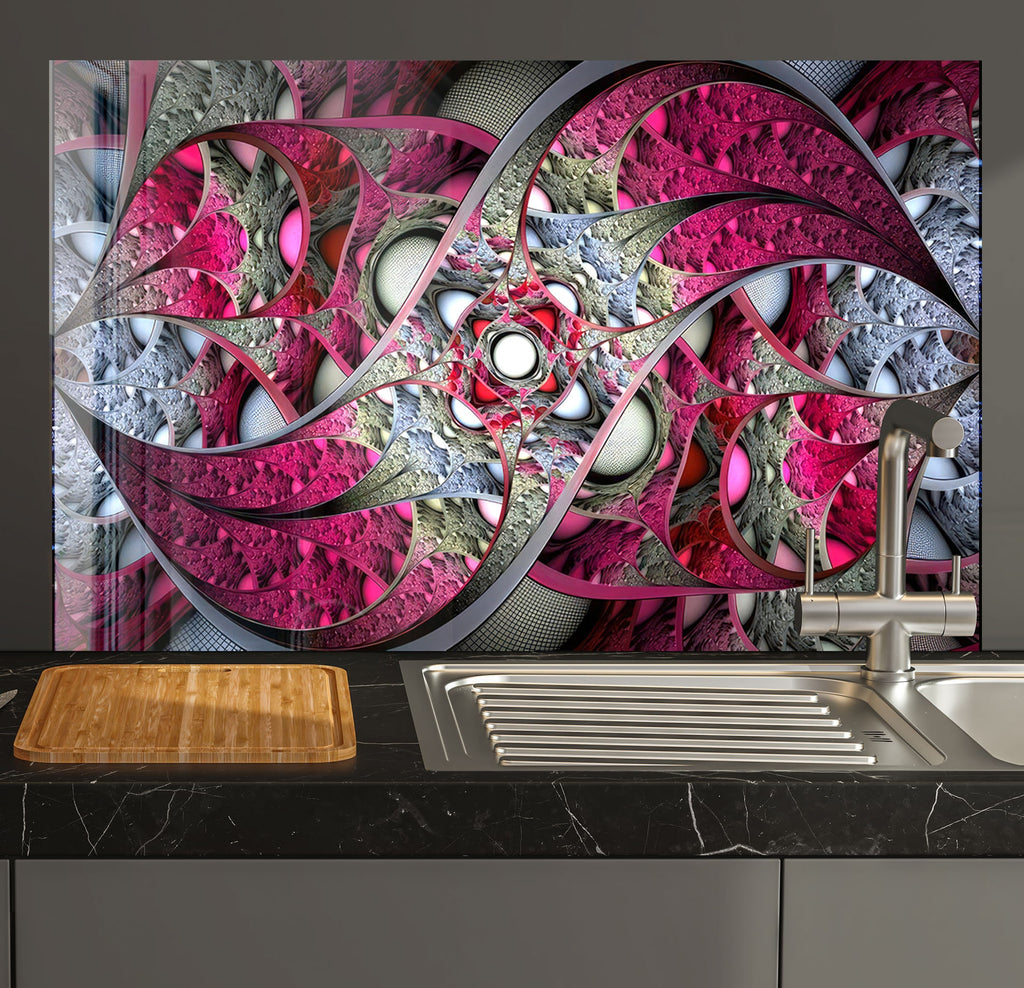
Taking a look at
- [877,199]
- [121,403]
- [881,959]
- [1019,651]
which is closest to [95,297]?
[121,403]

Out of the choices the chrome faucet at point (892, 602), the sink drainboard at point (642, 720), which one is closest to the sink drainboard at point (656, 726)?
the sink drainboard at point (642, 720)

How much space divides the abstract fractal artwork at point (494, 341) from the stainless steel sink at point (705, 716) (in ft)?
0.39

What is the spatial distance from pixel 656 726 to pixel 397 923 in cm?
41

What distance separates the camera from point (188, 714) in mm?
1333

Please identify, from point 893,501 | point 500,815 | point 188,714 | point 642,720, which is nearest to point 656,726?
point 642,720

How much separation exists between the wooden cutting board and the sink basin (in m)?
0.78

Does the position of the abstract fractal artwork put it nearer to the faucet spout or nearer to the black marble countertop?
the faucet spout

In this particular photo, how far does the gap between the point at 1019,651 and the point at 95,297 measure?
1.42 metres

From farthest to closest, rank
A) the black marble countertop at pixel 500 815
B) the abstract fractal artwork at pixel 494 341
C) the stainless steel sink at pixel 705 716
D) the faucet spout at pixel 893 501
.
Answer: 1. the abstract fractal artwork at pixel 494 341
2. the faucet spout at pixel 893 501
3. the stainless steel sink at pixel 705 716
4. the black marble countertop at pixel 500 815

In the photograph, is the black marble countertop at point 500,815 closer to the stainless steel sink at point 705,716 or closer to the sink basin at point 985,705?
the stainless steel sink at point 705,716

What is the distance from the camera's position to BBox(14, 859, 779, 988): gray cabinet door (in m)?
1.15

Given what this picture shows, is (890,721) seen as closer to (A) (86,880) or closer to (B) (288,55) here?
(A) (86,880)

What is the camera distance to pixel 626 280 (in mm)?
1701

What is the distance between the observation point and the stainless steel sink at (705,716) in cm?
126
